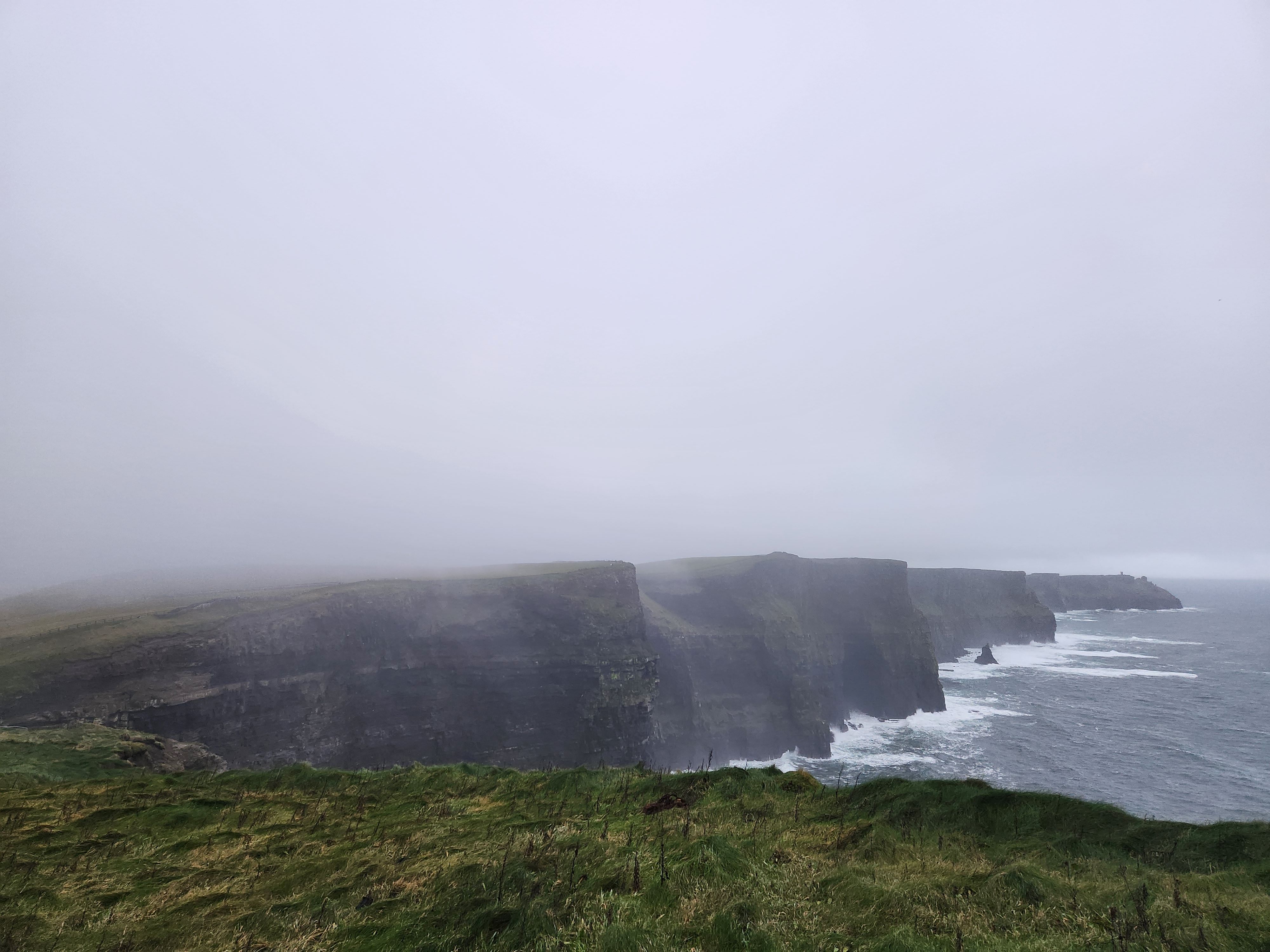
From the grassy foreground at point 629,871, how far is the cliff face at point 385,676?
87.0ft

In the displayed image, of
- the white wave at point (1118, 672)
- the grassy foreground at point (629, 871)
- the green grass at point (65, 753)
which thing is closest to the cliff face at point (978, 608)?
the white wave at point (1118, 672)

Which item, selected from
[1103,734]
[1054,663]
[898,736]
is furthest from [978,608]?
[898,736]

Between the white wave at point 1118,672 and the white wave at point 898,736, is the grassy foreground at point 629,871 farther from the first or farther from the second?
the white wave at point 1118,672

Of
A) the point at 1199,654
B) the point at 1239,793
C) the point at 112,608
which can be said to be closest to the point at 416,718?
the point at 112,608

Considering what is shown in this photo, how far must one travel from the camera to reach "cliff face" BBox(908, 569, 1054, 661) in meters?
128

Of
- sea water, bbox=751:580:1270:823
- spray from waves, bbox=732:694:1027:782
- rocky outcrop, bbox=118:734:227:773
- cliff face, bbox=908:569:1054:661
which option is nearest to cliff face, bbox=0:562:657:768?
rocky outcrop, bbox=118:734:227:773

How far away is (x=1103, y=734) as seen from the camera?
60094 mm

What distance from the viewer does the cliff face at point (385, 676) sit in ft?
121

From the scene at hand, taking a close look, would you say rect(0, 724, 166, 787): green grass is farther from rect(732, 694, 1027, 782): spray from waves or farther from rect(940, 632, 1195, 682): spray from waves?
rect(940, 632, 1195, 682): spray from waves

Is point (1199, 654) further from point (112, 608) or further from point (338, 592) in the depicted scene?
point (112, 608)

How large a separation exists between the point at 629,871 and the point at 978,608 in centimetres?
15998

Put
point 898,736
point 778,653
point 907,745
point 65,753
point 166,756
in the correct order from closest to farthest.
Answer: point 65,753
point 166,756
point 907,745
point 898,736
point 778,653

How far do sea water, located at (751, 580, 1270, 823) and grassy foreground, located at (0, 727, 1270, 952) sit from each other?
14017 millimetres

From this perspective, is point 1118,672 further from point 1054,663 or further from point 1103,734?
point 1103,734
